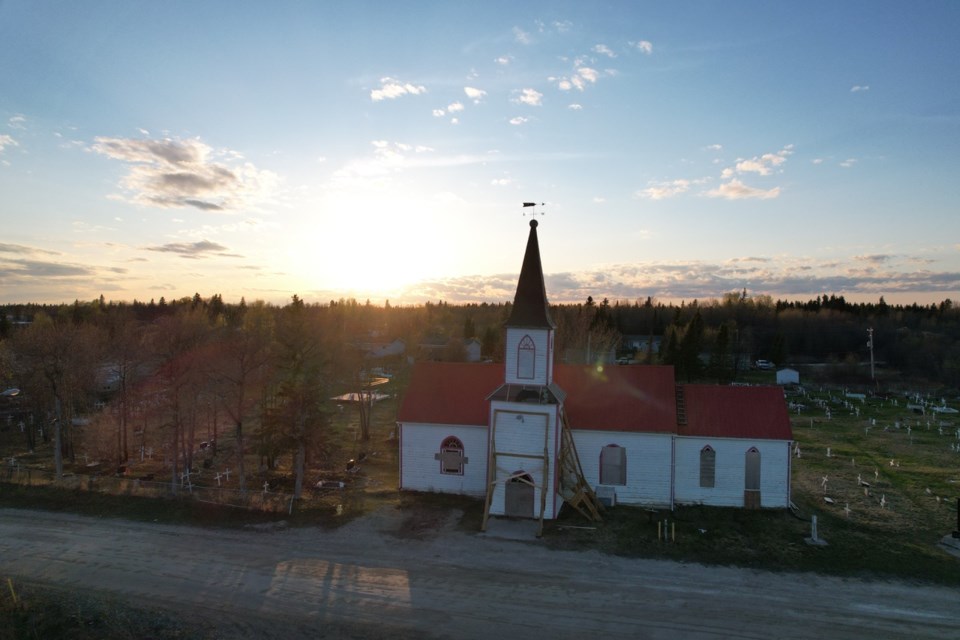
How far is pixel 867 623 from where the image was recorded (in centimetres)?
1627

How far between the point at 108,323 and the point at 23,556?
120 feet

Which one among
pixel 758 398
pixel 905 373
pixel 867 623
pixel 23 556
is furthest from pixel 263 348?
pixel 905 373

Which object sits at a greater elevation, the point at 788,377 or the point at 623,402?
the point at 623,402

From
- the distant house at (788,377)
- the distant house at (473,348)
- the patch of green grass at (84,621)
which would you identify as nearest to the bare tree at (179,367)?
the patch of green grass at (84,621)

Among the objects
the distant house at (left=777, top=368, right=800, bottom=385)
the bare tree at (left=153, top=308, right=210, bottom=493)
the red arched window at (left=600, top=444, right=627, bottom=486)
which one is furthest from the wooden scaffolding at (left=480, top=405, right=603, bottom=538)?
the distant house at (left=777, top=368, right=800, bottom=385)

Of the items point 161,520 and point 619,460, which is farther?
point 619,460

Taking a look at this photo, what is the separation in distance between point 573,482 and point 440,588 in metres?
9.36

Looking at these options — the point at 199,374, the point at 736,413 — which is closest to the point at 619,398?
the point at 736,413

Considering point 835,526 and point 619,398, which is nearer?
point 835,526

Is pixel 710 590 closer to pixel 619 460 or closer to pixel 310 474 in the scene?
pixel 619 460

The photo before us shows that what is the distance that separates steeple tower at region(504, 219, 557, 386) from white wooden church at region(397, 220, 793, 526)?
0.05 m

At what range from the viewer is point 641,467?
86.1 feet

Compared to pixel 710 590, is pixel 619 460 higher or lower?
higher

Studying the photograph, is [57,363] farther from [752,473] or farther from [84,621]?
[752,473]
